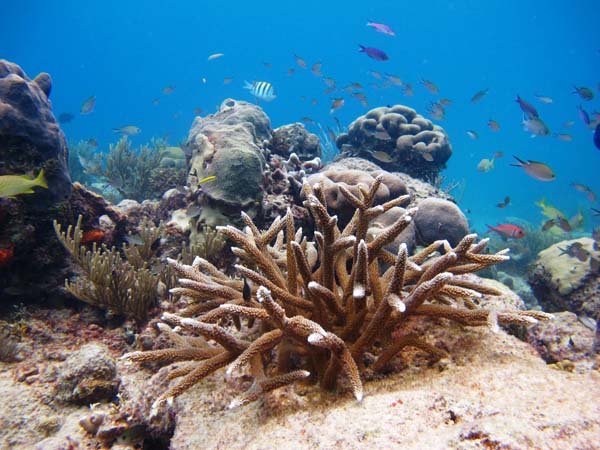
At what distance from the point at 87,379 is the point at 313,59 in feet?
357

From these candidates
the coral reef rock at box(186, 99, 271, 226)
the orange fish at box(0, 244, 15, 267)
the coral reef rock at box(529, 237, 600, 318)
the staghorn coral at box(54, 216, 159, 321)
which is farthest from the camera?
the coral reef rock at box(529, 237, 600, 318)

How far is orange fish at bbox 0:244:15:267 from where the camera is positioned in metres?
3.84

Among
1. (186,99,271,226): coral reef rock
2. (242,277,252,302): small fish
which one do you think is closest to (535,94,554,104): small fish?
(186,99,271,226): coral reef rock

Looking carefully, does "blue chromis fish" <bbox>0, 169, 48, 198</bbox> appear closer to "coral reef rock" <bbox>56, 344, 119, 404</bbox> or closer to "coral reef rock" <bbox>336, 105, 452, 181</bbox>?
"coral reef rock" <bbox>56, 344, 119, 404</bbox>

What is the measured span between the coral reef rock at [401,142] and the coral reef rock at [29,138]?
7333 mm

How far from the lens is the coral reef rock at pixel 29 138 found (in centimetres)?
412

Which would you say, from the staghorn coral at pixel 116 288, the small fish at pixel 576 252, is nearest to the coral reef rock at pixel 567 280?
the small fish at pixel 576 252

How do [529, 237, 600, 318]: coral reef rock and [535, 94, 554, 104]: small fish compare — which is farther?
[535, 94, 554, 104]: small fish

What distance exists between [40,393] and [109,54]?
128705 mm

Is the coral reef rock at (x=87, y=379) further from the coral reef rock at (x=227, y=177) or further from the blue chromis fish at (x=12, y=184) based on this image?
the coral reef rock at (x=227, y=177)

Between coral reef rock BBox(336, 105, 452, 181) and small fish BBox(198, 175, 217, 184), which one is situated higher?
coral reef rock BBox(336, 105, 452, 181)

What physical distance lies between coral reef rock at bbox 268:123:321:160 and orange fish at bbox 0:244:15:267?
5.84m

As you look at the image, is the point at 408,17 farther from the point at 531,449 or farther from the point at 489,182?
the point at 531,449

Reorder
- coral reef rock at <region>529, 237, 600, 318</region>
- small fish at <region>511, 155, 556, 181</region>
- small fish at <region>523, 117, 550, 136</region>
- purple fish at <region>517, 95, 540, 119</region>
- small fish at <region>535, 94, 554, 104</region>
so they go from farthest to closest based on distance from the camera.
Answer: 1. small fish at <region>535, 94, 554, 104</region>
2. small fish at <region>523, 117, 550, 136</region>
3. purple fish at <region>517, 95, 540, 119</region>
4. small fish at <region>511, 155, 556, 181</region>
5. coral reef rock at <region>529, 237, 600, 318</region>
